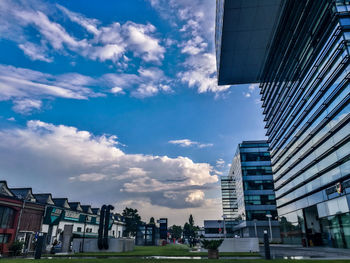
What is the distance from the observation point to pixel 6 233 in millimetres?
31734

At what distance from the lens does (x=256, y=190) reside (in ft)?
239

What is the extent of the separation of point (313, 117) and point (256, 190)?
1669 inches

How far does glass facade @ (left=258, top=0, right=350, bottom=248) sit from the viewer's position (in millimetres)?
27572

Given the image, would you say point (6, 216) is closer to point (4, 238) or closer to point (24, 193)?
point (4, 238)

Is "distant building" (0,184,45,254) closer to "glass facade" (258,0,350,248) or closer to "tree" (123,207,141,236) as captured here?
"glass facade" (258,0,350,248)

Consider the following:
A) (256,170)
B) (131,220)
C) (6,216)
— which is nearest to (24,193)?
(6,216)

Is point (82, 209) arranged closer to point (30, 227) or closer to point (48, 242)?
point (48, 242)

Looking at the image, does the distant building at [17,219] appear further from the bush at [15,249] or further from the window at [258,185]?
the window at [258,185]

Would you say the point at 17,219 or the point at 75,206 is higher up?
the point at 75,206

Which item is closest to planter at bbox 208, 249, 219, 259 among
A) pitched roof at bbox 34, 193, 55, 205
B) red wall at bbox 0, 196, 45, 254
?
red wall at bbox 0, 196, 45, 254

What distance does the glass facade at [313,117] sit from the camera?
90.5 feet

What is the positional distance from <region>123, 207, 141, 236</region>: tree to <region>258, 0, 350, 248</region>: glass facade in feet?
174

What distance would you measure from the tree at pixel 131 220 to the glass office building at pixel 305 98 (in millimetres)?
53195

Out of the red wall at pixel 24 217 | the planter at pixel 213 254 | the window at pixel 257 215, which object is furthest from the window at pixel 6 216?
the window at pixel 257 215
